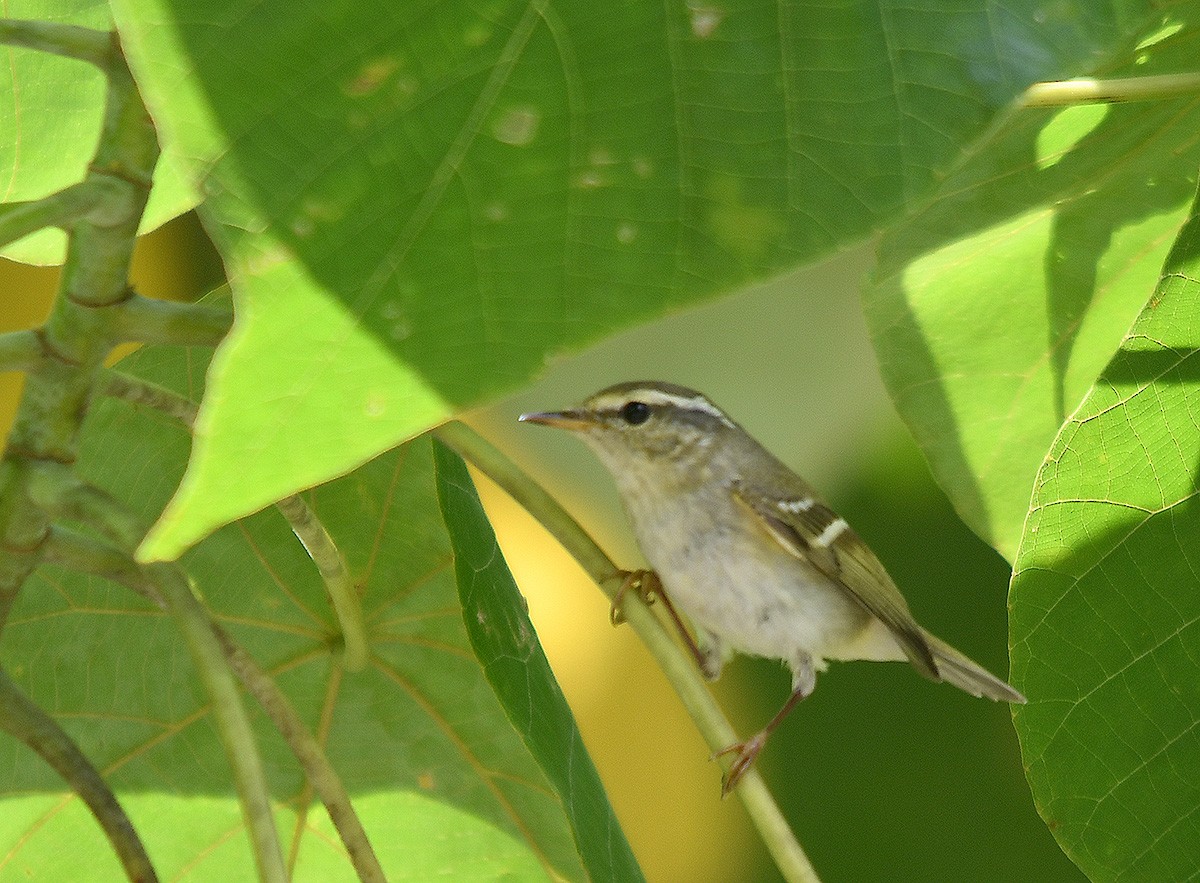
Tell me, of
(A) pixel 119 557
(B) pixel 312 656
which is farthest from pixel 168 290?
(A) pixel 119 557

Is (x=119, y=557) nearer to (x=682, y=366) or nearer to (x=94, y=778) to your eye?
(x=94, y=778)

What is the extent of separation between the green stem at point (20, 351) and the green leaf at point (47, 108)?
0.26m

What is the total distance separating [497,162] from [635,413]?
1.11 m

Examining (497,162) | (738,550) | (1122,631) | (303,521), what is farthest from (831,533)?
(497,162)

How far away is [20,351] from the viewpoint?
0.59 m

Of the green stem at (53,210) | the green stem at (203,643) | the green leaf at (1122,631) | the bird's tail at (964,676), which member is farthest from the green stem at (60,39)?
the bird's tail at (964,676)

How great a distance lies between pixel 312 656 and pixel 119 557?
1.19 ft

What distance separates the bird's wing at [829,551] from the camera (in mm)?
1416

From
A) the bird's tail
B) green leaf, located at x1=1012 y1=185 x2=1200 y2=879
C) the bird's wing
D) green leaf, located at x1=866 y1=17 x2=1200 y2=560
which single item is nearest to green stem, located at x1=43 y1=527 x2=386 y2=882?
green leaf, located at x1=1012 y1=185 x2=1200 y2=879

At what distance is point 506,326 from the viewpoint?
38 cm

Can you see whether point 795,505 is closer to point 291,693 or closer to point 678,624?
point 678,624

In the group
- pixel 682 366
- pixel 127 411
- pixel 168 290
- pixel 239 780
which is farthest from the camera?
pixel 682 366

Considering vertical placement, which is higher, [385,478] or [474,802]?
[385,478]

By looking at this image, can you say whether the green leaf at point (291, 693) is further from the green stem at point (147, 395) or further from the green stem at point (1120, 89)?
the green stem at point (1120, 89)
